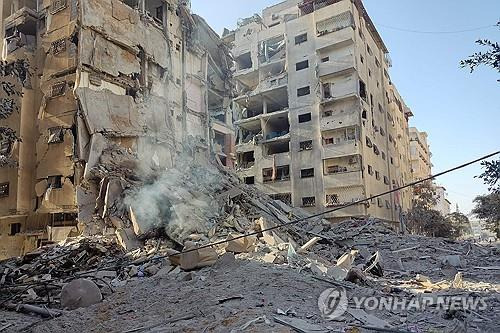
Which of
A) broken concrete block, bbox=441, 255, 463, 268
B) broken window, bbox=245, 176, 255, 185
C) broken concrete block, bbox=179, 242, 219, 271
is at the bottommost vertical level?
broken concrete block, bbox=441, 255, 463, 268

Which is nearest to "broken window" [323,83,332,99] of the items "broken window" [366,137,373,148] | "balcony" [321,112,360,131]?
"balcony" [321,112,360,131]

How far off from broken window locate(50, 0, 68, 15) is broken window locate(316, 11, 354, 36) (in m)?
22.6

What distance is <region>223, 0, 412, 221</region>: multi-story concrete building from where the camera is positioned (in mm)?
30891

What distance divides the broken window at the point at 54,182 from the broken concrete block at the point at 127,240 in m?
4.69

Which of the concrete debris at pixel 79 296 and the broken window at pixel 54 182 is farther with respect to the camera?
the broken window at pixel 54 182

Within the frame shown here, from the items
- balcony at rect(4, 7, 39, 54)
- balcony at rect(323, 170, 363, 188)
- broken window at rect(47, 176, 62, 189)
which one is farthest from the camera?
balcony at rect(323, 170, 363, 188)

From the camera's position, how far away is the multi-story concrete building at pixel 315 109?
101ft

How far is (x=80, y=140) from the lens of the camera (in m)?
14.6

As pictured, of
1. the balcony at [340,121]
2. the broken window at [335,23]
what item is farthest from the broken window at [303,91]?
the broken window at [335,23]

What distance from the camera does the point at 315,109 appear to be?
3256 cm

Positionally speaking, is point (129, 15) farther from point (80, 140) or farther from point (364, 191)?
point (364, 191)

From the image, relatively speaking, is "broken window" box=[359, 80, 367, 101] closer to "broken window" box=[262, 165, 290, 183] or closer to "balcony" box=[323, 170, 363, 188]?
"balcony" box=[323, 170, 363, 188]

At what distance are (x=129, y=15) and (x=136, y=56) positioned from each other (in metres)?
1.93

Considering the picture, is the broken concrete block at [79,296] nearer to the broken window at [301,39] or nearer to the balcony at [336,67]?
the balcony at [336,67]
